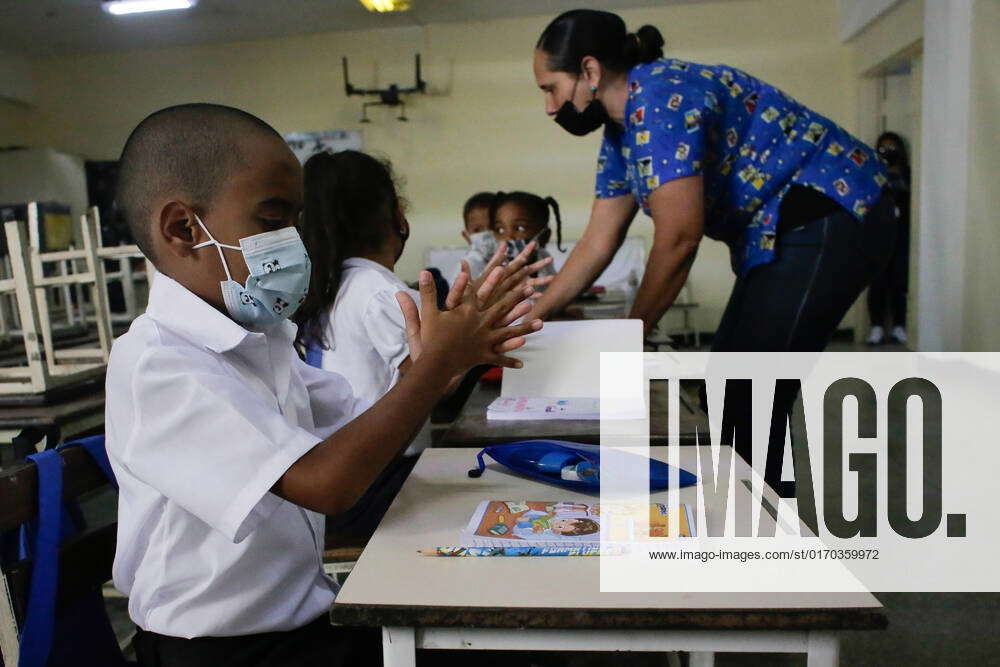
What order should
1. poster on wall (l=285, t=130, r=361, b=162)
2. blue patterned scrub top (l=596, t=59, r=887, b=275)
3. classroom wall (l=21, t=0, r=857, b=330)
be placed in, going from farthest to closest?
poster on wall (l=285, t=130, r=361, b=162) < classroom wall (l=21, t=0, r=857, b=330) < blue patterned scrub top (l=596, t=59, r=887, b=275)

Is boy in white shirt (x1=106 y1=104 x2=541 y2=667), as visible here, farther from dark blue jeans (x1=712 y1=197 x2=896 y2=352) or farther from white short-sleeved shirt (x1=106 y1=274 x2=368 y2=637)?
dark blue jeans (x1=712 y1=197 x2=896 y2=352)

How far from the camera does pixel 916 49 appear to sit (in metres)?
5.09

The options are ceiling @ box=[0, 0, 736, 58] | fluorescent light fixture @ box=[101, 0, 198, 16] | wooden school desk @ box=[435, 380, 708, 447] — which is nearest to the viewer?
wooden school desk @ box=[435, 380, 708, 447]

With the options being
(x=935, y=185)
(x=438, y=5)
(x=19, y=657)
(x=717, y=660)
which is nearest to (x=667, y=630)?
(x=19, y=657)

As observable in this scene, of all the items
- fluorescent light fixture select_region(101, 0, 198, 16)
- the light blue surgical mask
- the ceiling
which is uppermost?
the ceiling

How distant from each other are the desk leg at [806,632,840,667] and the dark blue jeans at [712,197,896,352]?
0.95 metres

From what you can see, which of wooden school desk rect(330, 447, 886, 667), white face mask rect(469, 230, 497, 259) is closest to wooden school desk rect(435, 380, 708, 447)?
wooden school desk rect(330, 447, 886, 667)

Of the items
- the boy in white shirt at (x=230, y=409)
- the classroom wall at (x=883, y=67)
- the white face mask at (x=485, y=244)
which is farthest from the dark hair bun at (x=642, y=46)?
the classroom wall at (x=883, y=67)

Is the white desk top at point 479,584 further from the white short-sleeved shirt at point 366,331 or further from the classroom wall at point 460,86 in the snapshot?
the classroom wall at point 460,86

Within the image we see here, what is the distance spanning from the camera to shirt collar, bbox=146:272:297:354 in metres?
0.86

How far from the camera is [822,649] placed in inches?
24.1

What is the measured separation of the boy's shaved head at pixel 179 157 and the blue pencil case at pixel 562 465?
0.50 meters

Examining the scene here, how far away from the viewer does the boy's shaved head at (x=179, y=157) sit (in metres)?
0.90

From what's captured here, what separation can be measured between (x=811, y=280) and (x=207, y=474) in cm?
121
